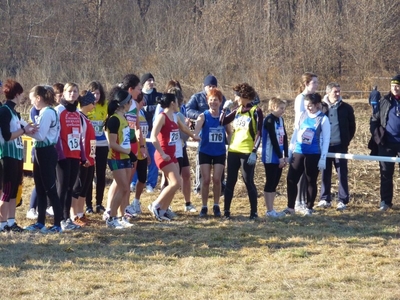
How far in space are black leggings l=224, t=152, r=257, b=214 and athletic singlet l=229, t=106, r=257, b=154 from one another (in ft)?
0.29

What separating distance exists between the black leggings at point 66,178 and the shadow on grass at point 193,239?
15.6 inches

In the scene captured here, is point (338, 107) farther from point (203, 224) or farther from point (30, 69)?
point (30, 69)

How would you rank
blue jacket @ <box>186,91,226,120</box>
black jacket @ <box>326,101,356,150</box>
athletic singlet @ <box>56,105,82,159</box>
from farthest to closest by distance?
blue jacket @ <box>186,91,226,120</box> < black jacket @ <box>326,101,356,150</box> < athletic singlet @ <box>56,105,82,159</box>

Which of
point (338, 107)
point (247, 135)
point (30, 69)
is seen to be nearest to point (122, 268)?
point (247, 135)

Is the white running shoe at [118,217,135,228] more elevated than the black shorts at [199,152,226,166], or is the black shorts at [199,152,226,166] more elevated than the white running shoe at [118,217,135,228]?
the black shorts at [199,152,226,166]

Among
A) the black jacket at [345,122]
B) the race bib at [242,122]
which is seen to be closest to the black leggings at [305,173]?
the black jacket at [345,122]

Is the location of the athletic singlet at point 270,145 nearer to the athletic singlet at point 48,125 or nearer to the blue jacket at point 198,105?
the blue jacket at point 198,105

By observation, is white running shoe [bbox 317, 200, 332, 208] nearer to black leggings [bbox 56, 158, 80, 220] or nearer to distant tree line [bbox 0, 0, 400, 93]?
black leggings [bbox 56, 158, 80, 220]

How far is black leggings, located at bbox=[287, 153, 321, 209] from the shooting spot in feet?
32.1

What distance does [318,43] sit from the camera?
32.8 metres

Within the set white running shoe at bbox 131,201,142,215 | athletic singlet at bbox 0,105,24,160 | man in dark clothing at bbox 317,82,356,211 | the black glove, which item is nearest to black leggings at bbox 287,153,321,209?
man in dark clothing at bbox 317,82,356,211

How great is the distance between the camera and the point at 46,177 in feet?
27.2

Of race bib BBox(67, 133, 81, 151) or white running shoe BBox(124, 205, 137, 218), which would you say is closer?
race bib BBox(67, 133, 81, 151)

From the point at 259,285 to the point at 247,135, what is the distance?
328 cm
